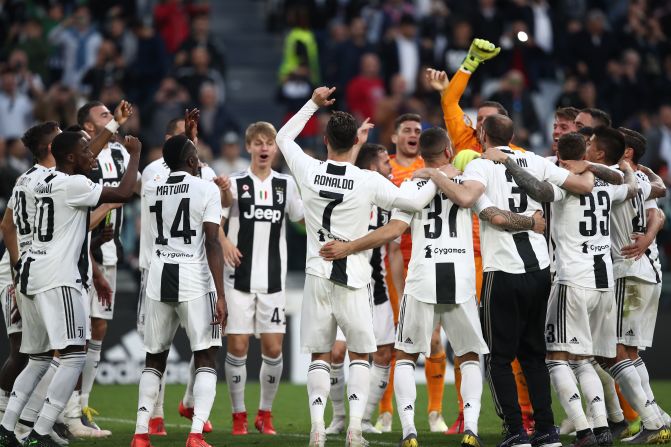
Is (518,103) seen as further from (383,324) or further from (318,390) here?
(318,390)

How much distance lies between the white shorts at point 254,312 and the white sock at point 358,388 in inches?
74.8

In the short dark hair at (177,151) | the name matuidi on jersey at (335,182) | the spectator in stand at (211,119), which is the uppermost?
the spectator in stand at (211,119)

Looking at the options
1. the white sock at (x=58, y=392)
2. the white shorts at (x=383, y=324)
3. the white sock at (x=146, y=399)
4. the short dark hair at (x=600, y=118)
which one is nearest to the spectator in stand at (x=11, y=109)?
the white shorts at (x=383, y=324)

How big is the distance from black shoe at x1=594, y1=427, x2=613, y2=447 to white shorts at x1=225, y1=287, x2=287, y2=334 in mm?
3396

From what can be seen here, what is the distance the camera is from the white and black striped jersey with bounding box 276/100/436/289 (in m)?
9.91

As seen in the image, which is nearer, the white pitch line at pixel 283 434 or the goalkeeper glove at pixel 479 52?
the white pitch line at pixel 283 434

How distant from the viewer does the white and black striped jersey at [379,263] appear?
467 inches

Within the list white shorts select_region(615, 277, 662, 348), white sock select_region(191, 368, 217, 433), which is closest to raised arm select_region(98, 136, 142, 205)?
white sock select_region(191, 368, 217, 433)

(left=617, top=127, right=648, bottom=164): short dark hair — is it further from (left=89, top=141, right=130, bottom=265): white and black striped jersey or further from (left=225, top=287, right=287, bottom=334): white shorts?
(left=89, top=141, right=130, bottom=265): white and black striped jersey

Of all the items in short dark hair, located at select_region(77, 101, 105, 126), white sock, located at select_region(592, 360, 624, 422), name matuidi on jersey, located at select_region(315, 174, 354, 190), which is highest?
short dark hair, located at select_region(77, 101, 105, 126)

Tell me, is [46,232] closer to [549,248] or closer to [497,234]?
[497,234]

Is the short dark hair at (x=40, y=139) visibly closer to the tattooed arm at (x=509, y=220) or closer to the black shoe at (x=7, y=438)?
the black shoe at (x=7, y=438)

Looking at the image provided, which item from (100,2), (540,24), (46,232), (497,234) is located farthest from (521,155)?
(100,2)

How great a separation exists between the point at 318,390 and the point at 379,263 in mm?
2471
